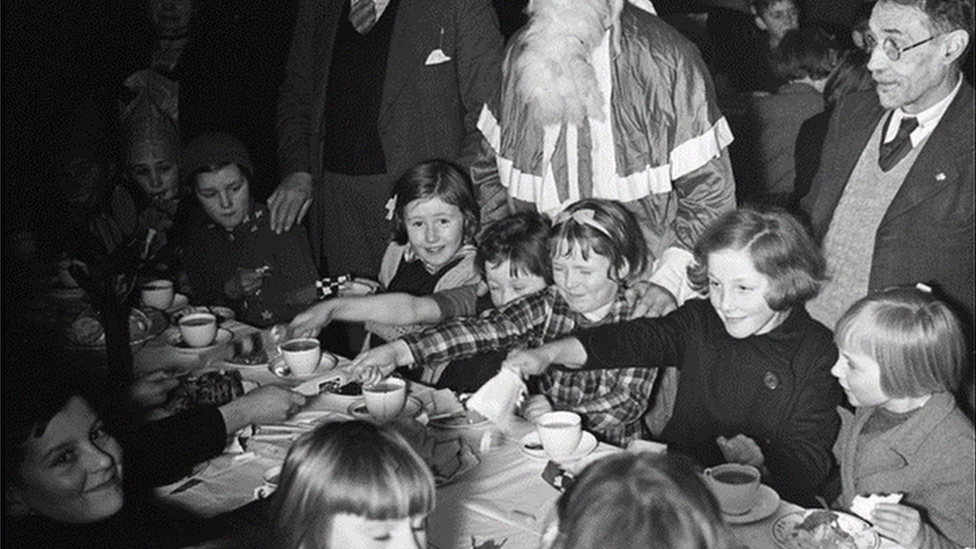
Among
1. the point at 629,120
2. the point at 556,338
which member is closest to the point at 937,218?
the point at 629,120

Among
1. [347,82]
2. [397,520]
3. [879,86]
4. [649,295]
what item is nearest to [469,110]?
[347,82]

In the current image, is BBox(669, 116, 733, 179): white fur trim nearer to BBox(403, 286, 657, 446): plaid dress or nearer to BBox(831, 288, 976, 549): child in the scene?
BBox(403, 286, 657, 446): plaid dress

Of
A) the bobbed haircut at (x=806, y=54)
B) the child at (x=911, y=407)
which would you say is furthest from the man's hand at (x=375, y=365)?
the bobbed haircut at (x=806, y=54)

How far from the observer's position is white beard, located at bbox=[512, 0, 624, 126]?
2648 mm

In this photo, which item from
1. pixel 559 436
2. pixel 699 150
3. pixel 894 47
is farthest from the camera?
pixel 699 150

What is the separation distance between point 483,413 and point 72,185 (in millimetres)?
2342

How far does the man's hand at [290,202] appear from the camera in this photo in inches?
132

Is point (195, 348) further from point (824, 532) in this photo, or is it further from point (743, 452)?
point (824, 532)

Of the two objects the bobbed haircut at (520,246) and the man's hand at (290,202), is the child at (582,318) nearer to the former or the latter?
the bobbed haircut at (520,246)

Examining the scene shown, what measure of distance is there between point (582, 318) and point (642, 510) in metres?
1.36

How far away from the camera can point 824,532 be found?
63.8 inches

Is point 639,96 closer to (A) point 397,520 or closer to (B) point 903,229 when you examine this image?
(B) point 903,229

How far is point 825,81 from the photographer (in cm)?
329

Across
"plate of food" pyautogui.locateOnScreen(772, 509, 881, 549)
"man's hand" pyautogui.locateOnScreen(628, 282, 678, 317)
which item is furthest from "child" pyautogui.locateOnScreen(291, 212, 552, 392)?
"plate of food" pyautogui.locateOnScreen(772, 509, 881, 549)
